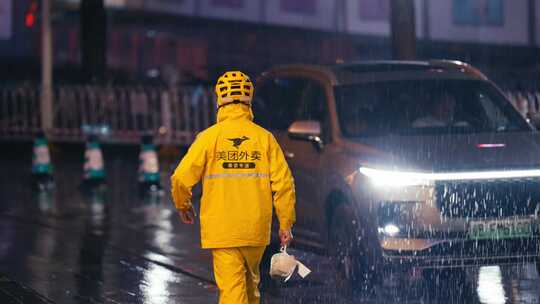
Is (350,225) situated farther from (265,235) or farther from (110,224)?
(110,224)

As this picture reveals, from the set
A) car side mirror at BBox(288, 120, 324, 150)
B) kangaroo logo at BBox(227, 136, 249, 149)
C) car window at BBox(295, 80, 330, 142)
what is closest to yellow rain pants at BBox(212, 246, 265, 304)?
kangaroo logo at BBox(227, 136, 249, 149)

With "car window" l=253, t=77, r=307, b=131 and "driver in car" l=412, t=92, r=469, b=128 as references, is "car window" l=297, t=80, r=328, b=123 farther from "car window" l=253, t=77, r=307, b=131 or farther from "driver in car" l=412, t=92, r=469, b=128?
"driver in car" l=412, t=92, r=469, b=128

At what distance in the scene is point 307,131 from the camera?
36.6 feet

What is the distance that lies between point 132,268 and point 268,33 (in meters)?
26.7

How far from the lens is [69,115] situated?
27250 mm

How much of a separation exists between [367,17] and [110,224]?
20.7 m

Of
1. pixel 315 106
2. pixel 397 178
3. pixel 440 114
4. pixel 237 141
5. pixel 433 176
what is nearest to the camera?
pixel 237 141

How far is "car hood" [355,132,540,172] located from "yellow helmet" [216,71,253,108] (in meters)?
2.47

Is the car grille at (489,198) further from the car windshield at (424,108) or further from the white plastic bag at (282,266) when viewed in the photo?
the white plastic bag at (282,266)

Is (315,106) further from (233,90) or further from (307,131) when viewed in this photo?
(233,90)

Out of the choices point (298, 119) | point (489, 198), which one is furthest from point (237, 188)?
point (298, 119)

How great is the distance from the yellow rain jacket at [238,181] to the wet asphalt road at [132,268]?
2545 millimetres

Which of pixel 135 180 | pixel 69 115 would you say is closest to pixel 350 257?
pixel 135 180

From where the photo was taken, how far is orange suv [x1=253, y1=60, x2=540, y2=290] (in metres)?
10.1
